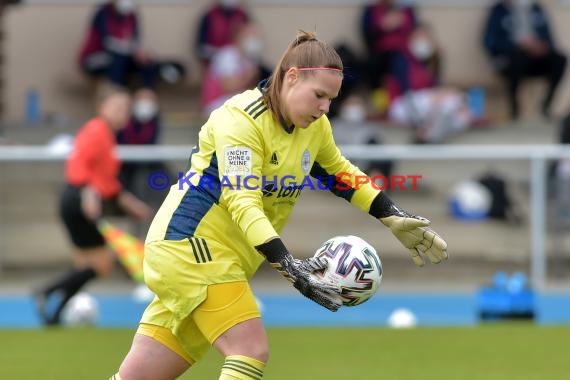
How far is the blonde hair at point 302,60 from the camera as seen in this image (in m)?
5.50

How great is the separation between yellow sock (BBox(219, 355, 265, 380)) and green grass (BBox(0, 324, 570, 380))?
3133mm

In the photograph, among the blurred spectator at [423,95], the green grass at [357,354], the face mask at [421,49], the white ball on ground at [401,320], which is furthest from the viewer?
the face mask at [421,49]

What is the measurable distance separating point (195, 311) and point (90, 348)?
4.57 metres

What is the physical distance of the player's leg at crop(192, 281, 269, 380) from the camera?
5453 mm

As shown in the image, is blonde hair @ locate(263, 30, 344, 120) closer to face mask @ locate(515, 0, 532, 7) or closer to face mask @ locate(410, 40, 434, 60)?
face mask @ locate(410, 40, 434, 60)

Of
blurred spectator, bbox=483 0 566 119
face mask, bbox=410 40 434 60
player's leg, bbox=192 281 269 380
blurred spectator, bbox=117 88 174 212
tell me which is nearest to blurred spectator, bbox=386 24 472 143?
face mask, bbox=410 40 434 60

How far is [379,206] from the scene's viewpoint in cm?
618

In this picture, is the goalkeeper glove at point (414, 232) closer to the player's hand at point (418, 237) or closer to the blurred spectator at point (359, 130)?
the player's hand at point (418, 237)

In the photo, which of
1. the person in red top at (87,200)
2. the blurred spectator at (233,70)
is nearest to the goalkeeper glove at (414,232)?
the person in red top at (87,200)

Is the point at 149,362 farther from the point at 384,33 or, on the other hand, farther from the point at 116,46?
the point at 384,33

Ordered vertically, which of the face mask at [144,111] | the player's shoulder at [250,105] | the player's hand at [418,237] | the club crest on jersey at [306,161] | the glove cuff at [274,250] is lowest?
the glove cuff at [274,250]

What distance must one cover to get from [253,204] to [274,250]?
0.22 meters

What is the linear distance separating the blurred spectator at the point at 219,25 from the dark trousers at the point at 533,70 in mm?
3663

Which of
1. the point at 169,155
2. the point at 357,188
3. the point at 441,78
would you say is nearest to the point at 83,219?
the point at 169,155
